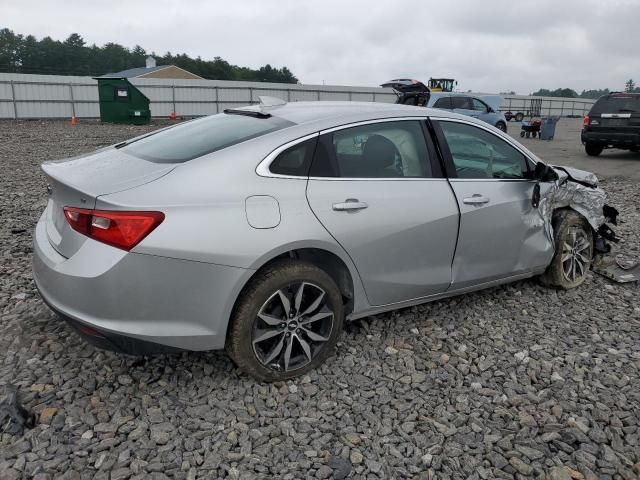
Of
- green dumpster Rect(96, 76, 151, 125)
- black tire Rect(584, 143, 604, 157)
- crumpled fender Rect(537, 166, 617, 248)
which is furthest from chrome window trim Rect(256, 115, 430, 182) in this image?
green dumpster Rect(96, 76, 151, 125)

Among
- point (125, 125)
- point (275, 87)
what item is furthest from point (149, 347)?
point (275, 87)

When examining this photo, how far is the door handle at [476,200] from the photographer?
364cm

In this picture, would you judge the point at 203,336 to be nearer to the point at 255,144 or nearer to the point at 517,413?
the point at 255,144

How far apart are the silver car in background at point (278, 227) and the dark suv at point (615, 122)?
40.0 ft

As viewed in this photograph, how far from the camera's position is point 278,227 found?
2.82m

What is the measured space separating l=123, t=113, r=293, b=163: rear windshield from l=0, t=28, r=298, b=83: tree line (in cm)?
7661

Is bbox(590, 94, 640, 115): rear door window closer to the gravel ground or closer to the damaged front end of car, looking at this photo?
the damaged front end of car

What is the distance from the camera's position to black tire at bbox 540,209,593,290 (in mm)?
4473

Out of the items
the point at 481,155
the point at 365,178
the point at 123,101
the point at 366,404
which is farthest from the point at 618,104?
the point at 123,101

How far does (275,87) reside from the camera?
3105cm

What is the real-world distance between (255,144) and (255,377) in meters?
1.29

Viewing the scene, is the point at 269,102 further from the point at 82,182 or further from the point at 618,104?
the point at 618,104

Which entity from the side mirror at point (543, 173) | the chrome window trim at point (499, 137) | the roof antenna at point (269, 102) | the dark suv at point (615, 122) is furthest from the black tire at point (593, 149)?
the roof antenna at point (269, 102)

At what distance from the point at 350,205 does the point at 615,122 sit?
1406cm
